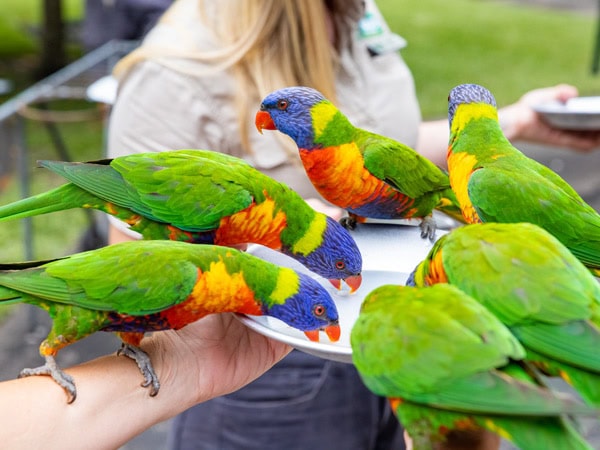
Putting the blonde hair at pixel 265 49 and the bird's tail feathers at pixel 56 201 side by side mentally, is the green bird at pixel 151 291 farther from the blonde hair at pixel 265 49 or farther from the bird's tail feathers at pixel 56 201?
the blonde hair at pixel 265 49

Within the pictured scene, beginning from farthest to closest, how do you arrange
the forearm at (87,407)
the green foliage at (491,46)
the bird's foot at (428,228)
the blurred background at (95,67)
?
the green foliage at (491,46) < the blurred background at (95,67) < the bird's foot at (428,228) < the forearm at (87,407)

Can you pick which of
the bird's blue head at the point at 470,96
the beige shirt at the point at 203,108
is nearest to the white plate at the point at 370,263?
the bird's blue head at the point at 470,96

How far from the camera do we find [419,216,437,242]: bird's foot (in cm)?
111

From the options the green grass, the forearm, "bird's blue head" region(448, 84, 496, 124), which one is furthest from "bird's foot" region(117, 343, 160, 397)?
the green grass

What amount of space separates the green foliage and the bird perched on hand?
412cm

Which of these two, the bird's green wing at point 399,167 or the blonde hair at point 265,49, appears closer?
the bird's green wing at point 399,167

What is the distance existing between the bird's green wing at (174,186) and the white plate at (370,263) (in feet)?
0.45

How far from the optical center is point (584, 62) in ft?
22.1

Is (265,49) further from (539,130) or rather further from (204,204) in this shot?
(539,130)

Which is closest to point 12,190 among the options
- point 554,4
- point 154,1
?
point 154,1

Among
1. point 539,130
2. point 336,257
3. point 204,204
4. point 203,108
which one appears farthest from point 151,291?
point 539,130

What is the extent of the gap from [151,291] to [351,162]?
0.36 m

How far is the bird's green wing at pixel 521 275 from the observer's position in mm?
706

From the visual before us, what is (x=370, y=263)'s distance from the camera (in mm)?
1098
